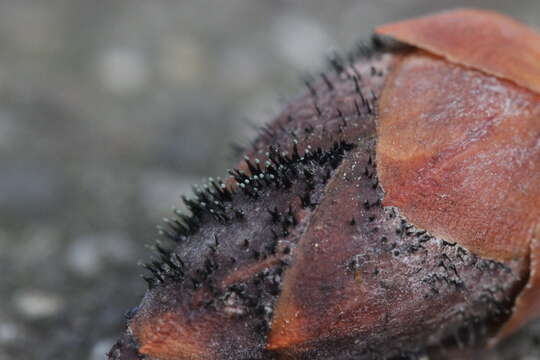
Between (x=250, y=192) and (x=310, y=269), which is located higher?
(x=250, y=192)

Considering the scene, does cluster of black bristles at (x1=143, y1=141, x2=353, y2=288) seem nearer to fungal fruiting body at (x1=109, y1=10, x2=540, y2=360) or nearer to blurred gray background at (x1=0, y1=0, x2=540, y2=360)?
fungal fruiting body at (x1=109, y1=10, x2=540, y2=360)

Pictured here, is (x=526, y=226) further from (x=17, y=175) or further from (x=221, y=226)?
(x=17, y=175)

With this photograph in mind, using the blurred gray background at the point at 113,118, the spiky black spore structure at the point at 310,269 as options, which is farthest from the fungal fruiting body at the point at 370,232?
the blurred gray background at the point at 113,118

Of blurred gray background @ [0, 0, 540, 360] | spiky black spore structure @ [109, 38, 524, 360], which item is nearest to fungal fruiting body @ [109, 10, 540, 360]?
spiky black spore structure @ [109, 38, 524, 360]

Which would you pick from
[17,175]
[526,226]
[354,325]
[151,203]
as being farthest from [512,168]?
[17,175]

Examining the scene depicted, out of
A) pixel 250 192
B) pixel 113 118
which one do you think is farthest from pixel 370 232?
pixel 113 118

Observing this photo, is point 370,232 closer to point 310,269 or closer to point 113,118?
point 310,269
